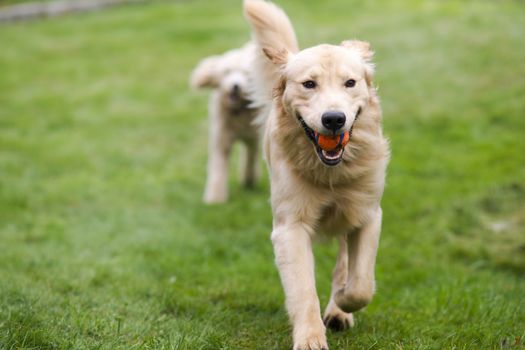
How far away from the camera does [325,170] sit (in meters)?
4.02

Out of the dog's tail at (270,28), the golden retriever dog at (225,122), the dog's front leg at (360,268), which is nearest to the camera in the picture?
the dog's front leg at (360,268)

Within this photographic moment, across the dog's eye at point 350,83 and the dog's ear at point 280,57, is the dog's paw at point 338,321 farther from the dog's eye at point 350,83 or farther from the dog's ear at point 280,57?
the dog's ear at point 280,57

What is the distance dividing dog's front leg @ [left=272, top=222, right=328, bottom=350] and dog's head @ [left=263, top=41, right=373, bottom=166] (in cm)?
52

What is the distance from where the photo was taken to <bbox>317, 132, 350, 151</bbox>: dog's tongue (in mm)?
3705

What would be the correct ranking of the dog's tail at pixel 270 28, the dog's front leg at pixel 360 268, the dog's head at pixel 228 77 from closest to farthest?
the dog's front leg at pixel 360 268, the dog's tail at pixel 270 28, the dog's head at pixel 228 77

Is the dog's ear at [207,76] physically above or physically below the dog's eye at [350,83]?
below

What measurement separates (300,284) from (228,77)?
4636mm

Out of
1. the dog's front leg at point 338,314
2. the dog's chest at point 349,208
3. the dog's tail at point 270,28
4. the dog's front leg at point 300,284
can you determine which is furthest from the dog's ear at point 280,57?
the dog's front leg at point 338,314

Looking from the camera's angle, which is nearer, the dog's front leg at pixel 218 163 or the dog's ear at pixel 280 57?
the dog's ear at pixel 280 57

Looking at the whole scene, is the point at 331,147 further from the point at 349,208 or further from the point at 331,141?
the point at 349,208

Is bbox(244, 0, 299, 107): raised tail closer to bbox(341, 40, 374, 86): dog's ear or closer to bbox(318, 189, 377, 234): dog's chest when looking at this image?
bbox(341, 40, 374, 86): dog's ear

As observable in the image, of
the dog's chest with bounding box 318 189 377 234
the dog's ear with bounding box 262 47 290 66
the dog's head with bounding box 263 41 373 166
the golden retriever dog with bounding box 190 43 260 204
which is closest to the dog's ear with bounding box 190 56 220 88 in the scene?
the golden retriever dog with bounding box 190 43 260 204

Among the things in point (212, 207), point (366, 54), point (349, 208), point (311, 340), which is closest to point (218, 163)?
point (212, 207)

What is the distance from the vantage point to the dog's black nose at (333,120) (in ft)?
11.8
